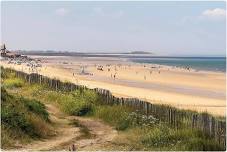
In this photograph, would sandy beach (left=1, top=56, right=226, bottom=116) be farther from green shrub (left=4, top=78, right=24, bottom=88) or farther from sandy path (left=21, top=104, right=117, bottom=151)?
sandy path (left=21, top=104, right=117, bottom=151)

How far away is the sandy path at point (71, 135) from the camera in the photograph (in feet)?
43.4

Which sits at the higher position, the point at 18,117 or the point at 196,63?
the point at 18,117

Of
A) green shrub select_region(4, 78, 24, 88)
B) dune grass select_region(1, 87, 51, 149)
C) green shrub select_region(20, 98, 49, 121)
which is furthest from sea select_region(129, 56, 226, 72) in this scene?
dune grass select_region(1, 87, 51, 149)

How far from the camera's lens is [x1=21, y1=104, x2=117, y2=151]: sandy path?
13219 mm

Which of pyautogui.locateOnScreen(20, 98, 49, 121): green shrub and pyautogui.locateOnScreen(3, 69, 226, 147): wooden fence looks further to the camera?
pyautogui.locateOnScreen(20, 98, 49, 121): green shrub

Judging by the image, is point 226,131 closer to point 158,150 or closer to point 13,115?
point 158,150

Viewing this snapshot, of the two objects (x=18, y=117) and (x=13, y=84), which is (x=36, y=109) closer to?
(x=18, y=117)

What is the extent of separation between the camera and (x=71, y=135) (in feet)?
48.2

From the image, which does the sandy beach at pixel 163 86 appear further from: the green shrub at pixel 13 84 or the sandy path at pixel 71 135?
the sandy path at pixel 71 135

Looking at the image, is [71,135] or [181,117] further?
[181,117]

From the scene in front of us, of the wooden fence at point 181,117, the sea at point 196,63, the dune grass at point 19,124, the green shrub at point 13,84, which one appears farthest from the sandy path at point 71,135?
the sea at point 196,63

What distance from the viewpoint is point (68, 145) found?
13.4m

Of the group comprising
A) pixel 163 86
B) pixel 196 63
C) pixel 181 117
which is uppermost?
pixel 181 117

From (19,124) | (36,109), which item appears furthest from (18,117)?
(36,109)
